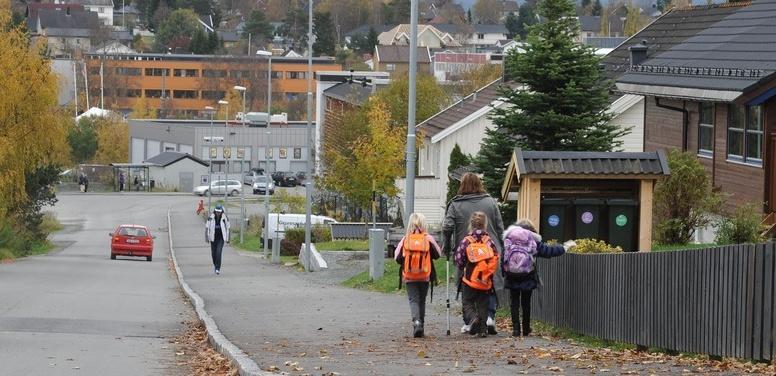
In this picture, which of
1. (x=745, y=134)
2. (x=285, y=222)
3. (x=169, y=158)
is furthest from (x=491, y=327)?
(x=169, y=158)

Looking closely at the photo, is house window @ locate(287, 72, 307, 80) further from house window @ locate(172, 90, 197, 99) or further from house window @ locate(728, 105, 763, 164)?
house window @ locate(728, 105, 763, 164)

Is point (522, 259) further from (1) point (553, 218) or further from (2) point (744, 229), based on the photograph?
(2) point (744, 229)

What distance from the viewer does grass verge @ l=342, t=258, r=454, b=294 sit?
2670 centimetres

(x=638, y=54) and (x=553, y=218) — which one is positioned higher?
(x=638, y=54)

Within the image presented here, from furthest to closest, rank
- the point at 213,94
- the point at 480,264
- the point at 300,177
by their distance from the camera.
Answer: the point at 213,94 → the point at 300,177 → the point at 480,264

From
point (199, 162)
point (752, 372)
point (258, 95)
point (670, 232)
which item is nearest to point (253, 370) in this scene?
point (752, 372)

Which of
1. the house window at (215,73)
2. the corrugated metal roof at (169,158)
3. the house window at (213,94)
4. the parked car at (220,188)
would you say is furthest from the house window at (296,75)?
the parked car at (220,188)

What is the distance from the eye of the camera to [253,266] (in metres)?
43.0

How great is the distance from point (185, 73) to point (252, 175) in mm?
43460

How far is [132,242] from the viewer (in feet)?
163

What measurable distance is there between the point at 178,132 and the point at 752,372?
11366cm

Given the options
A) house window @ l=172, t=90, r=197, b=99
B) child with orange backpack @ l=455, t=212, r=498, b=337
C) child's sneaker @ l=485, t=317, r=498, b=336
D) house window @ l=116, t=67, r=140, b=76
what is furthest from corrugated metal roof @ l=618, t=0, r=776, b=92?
house window @ l=172, t=90, r=197, b=99

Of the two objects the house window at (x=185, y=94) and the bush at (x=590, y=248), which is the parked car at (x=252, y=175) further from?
the bush at (x=590, y=248)

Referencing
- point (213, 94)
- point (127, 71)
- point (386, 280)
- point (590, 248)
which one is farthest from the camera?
point (213, 94)
